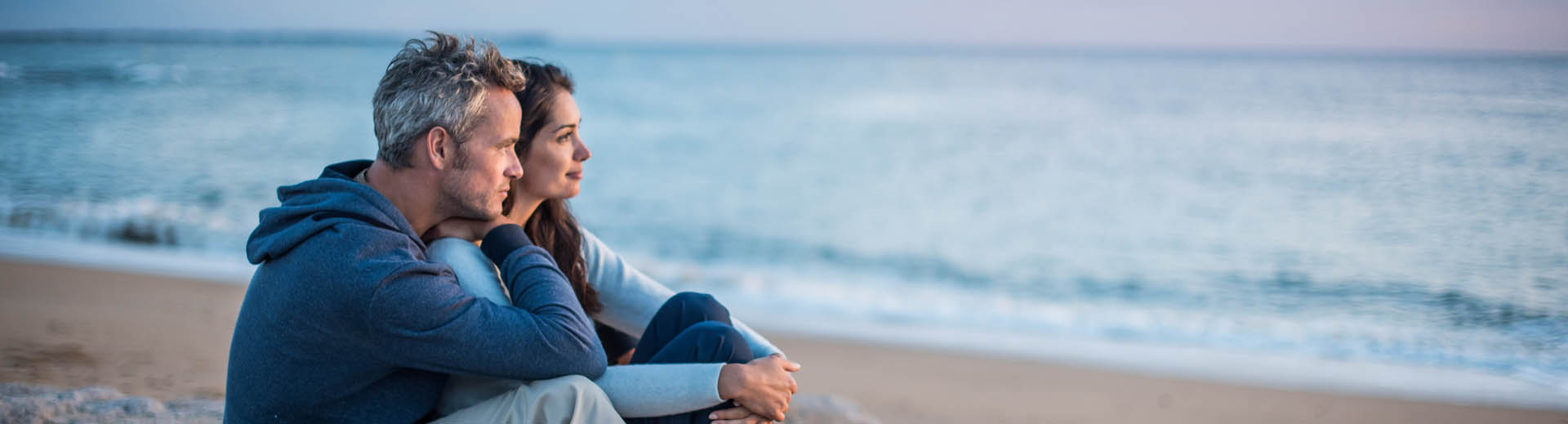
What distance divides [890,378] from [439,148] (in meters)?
3.23

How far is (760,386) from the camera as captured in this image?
2.07 metres

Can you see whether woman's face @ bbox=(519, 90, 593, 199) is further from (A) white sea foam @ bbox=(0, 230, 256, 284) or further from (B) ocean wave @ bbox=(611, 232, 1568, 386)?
(A) white sea foam @ bbox=(0, 230, 256, 284)

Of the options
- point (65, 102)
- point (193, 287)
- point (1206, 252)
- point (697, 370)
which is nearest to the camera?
point (697, 370)

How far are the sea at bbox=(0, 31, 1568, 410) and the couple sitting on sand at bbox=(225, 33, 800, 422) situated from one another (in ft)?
3.13

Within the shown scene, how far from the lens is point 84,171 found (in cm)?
1234

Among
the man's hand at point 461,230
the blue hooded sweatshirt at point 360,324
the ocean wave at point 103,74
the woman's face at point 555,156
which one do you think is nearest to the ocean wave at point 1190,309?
the woman's face at point 555,156

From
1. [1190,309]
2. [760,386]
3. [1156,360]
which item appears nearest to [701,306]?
[760,386]

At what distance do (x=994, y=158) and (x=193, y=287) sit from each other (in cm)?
1540

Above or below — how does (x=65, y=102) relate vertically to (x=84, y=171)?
above

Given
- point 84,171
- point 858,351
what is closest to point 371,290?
point 858,351

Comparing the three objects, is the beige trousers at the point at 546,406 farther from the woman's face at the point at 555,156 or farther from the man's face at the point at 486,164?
the woman's face at the point at 555,156

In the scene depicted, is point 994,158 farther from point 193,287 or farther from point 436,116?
point 436,116

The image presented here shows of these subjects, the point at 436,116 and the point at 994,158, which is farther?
the point at 994,158

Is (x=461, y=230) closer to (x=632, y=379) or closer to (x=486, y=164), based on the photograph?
(x=486, y=164)
